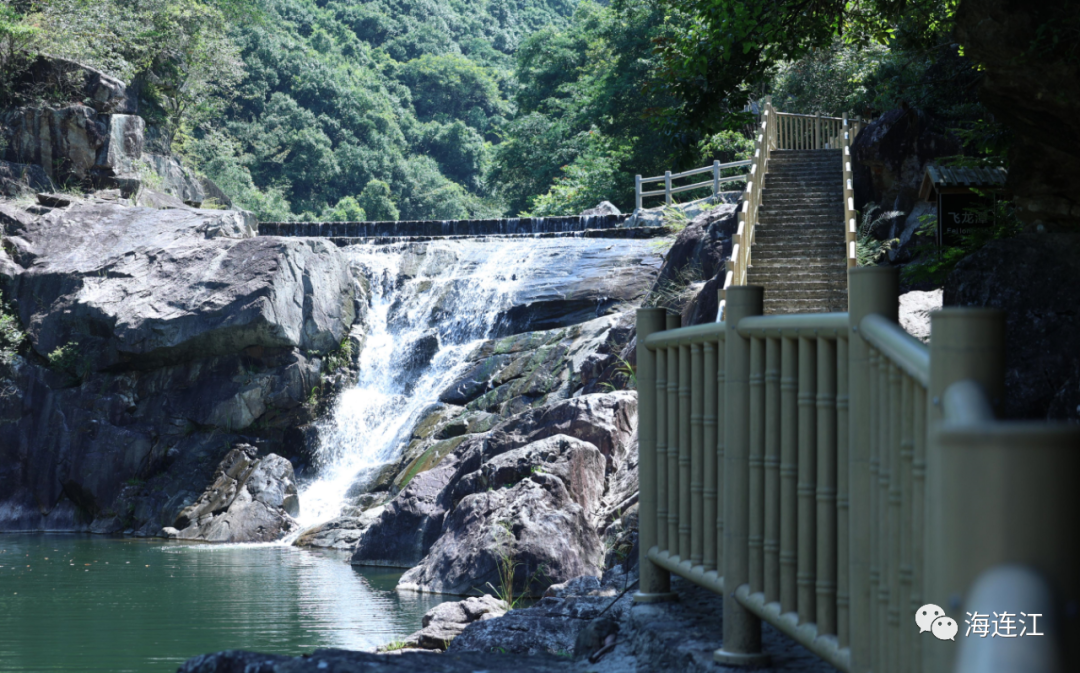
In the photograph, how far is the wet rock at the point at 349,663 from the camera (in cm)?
323

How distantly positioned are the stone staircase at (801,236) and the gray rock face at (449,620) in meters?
6.05

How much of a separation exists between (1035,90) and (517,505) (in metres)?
6.10

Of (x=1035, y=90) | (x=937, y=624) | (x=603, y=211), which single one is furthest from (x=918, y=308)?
(x=603, y=211)

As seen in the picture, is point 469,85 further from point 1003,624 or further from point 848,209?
point 1003,624

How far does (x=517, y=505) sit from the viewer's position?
10.4 meters

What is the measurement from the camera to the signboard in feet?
33.0

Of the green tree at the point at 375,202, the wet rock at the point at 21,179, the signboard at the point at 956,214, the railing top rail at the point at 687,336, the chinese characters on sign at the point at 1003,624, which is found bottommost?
the chinese characters on sign at the point at 1003,624

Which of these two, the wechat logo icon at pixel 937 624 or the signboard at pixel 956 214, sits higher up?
the signboard at pixel 956 214

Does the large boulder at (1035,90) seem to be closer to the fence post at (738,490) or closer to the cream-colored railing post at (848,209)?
the cream-colored railing post at (848,209)

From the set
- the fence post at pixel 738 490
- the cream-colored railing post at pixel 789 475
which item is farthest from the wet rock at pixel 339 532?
the cream-colored railing post at pixel 789 475

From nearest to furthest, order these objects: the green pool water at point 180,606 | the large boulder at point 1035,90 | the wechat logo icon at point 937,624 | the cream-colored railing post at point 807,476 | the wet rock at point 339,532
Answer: the wechat logo icon at point 937,624
the cream-colored railing post at point 807,476
the large boulder at point 1035,90
the green pool water at point 180,606
the wet rock at point 339,532

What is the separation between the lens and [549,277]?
1908 centimetres

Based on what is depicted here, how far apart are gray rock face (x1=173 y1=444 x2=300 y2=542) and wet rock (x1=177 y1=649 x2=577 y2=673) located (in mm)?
12365

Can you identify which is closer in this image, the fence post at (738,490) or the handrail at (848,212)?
the fence post at (738,490)
